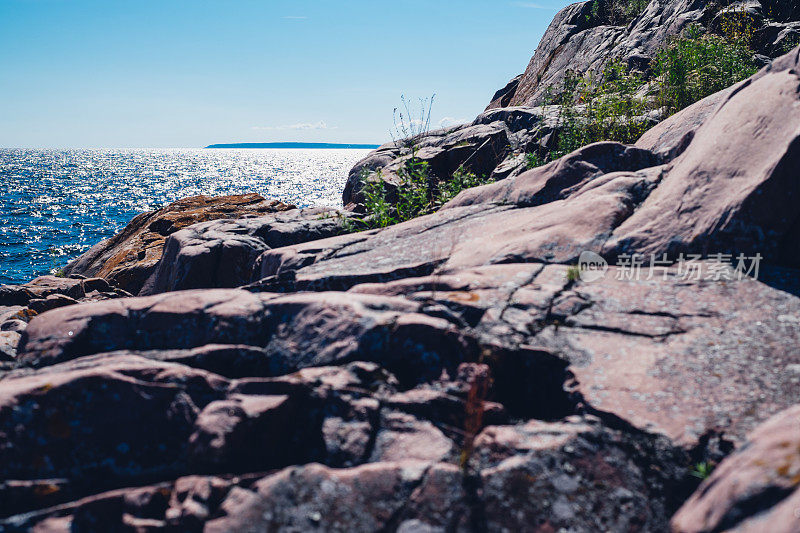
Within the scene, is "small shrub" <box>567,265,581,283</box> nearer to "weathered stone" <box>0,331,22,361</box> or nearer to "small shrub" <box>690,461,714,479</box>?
"small shrub" <box>690,461,714,479</box>

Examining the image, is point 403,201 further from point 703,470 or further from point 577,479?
point 703,470

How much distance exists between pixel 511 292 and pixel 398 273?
4.83 feet

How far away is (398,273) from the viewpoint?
5.79 m

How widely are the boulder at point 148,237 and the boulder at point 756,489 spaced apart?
48.1ft

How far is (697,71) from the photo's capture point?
30.9 feet

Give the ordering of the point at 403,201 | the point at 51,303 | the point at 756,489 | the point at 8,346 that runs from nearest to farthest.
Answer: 1. the point at 756,489
2. the point at 8,346
3. the point at 403,201
4. the point at 51,303

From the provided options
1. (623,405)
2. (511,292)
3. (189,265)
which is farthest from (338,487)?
(189,265)

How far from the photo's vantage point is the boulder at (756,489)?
7.72 feet

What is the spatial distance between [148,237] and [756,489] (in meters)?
18.1

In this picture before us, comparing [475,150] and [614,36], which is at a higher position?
[614,36]

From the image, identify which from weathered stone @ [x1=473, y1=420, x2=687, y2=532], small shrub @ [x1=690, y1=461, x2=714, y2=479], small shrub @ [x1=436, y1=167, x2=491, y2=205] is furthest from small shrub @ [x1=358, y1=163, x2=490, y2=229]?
small shrub @ [x1=690, y1=461, x2=714, y2=479]

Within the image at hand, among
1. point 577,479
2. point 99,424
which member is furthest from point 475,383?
point 99,424

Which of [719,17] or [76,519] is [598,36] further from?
[76,519]

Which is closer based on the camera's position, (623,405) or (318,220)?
(623,405)
